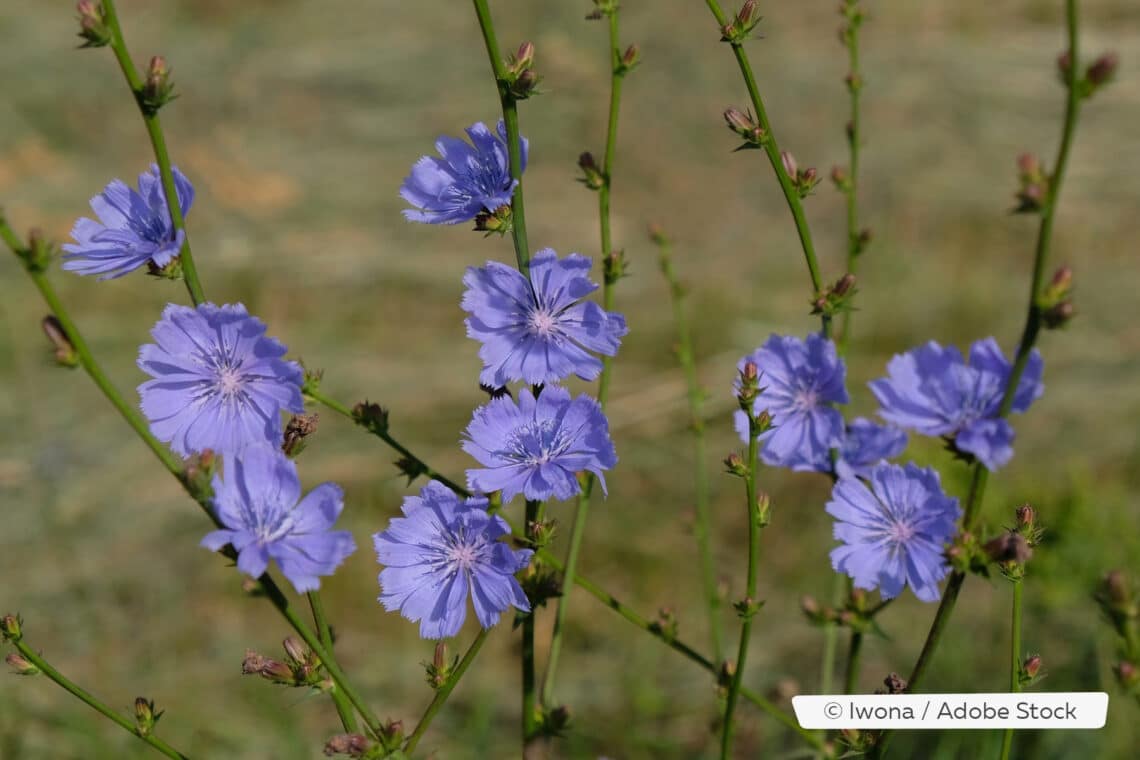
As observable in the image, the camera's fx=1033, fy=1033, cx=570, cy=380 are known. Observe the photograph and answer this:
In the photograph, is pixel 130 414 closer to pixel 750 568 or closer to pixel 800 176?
pixel 750 568

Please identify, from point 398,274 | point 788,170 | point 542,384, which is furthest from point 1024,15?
point 542,384

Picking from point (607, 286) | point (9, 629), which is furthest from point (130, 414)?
point (607, 286)

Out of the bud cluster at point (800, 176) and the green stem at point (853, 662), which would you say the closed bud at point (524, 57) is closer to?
the bud cluster at point (800, 176)

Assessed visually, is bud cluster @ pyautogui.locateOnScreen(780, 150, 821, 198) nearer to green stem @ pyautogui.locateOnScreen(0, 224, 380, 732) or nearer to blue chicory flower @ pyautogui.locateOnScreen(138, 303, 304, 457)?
blue chicory flower @ pyautogui.locateOnScreen(138, 303, 304, 457)

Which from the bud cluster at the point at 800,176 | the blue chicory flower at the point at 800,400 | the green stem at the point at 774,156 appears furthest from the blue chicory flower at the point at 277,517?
the bud cluster at the point at 800,176

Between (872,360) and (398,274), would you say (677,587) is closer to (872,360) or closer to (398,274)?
(872,360)

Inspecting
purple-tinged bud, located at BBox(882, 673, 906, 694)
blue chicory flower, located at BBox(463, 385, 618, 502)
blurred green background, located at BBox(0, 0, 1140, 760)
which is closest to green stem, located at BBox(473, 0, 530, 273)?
blue chicory flower, located at BBox(463, 385, 618, 502)
